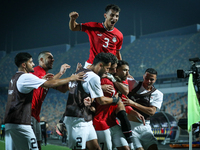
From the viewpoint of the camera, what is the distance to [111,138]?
4.14 meters

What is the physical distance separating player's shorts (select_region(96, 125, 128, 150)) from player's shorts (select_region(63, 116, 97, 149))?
1.60 feet

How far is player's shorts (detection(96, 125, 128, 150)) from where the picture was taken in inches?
155

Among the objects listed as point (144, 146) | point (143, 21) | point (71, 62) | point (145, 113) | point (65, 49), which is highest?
point (143, 21)

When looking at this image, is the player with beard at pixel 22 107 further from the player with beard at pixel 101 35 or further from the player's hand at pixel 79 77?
the player with beard at pixel 101 35

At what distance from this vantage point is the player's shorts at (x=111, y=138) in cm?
394

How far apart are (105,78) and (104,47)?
73 centimetres

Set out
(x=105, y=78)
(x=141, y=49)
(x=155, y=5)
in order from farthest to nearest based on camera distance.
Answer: (x=155, y=5) → (x=141, y=49) → (x=105, y=78)

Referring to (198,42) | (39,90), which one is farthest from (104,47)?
(198,42)

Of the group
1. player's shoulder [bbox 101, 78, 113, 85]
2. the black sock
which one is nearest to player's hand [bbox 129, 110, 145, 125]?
the black sock

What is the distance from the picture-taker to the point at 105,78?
4184 mm

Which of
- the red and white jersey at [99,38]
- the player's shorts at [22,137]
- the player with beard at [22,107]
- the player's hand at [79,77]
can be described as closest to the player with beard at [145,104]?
the red and white jersey at [99,38]

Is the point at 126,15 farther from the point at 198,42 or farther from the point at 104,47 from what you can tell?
the point at 104,47

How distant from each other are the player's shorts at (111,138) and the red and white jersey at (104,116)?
7 centimetres

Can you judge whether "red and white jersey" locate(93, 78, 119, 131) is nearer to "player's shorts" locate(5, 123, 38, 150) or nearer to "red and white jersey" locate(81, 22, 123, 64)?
"red and white jersey" locate(81, 22, 123, 64)
